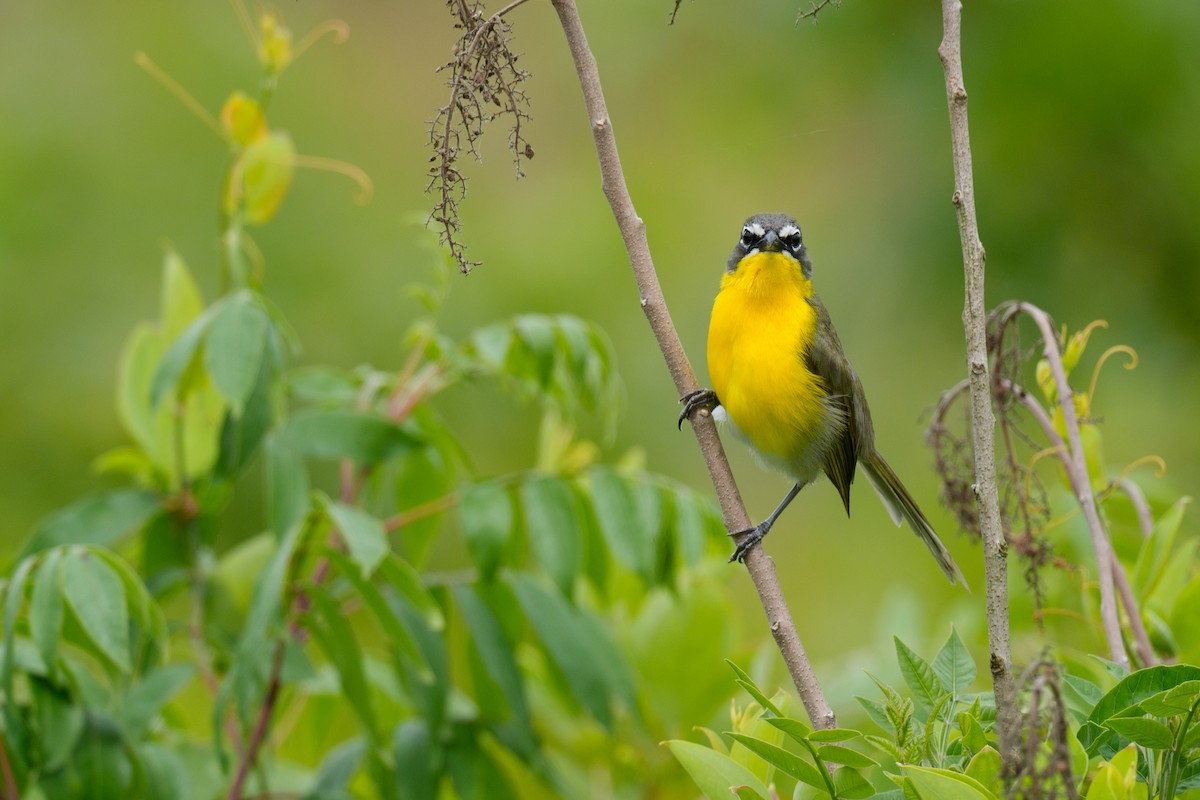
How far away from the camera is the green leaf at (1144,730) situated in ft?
2.73

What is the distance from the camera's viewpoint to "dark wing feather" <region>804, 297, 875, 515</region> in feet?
6.83

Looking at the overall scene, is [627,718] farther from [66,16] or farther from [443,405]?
[66,16]

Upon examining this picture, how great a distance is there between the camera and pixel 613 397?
6.27 feet

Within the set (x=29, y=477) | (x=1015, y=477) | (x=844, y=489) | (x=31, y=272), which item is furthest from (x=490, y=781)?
(x=31, y=272)

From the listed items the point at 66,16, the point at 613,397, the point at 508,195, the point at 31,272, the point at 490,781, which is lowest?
the point at 490,781

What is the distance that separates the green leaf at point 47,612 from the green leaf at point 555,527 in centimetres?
62

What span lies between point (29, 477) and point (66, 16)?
1.83 metres

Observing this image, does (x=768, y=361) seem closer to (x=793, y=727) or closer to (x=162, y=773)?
(x=162, y=773)

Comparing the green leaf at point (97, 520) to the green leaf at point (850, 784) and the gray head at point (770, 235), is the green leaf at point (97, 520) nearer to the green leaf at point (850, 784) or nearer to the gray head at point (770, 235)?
the gray head at point (770, 235)

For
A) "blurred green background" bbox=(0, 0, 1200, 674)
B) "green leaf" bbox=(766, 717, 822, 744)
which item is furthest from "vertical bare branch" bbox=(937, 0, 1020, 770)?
"blurred green background" bbox=(0, 0, 1200, 674)

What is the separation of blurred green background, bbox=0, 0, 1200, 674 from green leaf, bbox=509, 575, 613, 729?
46.6 inches

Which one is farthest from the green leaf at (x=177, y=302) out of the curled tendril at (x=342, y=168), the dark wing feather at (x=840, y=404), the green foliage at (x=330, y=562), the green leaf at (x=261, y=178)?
the dark wing feather at (x=840, y=404)

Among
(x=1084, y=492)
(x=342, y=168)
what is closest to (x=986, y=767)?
(x=1084, y=492)

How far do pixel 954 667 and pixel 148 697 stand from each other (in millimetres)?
1093
